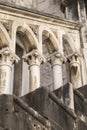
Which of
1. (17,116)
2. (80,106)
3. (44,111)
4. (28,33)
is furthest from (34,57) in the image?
(17,116)

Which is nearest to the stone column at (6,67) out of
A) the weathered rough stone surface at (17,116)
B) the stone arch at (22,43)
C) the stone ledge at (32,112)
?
the stone arch at (22,43)

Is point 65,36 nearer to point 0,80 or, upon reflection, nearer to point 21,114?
point 0,80

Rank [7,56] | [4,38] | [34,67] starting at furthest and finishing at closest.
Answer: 1. [34,67]
2. [4,38]
3. [7,56]

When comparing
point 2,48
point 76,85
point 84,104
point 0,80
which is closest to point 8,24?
point 2,48

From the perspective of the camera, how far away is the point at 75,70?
37.2 feet

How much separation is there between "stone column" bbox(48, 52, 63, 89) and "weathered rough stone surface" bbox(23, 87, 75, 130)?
3717 mm

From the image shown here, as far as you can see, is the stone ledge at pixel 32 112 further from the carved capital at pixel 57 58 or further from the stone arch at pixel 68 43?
the stone arch at pixel 68 43

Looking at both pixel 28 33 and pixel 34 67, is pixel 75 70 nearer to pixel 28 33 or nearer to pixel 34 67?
pixel 34 67

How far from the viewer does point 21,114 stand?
592 centimetres

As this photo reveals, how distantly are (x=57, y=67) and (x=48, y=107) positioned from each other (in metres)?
4.33

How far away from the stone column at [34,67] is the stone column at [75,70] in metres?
1.10

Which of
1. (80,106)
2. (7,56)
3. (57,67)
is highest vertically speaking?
(7,56)

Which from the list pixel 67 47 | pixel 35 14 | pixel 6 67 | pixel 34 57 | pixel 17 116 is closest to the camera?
pixel 17 116

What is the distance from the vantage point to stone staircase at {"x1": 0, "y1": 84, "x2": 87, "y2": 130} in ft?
18.7
